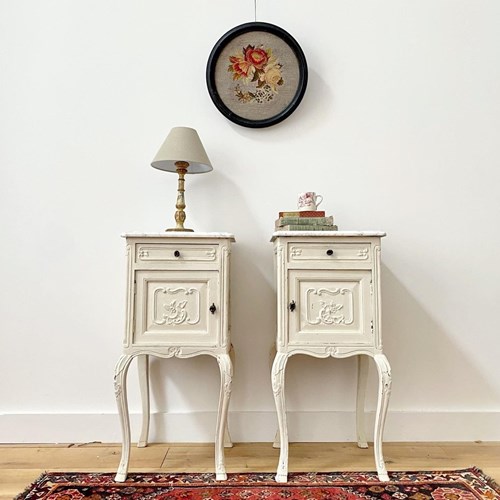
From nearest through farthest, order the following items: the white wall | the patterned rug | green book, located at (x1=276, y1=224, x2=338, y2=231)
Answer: the patterned rug < green book, located at (x1=276, y1=224, x2=338, y2=231) < the white wall

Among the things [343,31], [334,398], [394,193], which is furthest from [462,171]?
[334,398]

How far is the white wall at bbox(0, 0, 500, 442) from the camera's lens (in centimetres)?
202

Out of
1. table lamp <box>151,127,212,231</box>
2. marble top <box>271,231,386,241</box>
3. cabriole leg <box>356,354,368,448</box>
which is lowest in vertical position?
cabriole leg <box>356,354,368,448</box>

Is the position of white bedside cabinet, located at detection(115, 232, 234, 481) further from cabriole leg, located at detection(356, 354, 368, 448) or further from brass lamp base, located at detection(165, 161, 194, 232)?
cabriole leg, located at detection(356, 354, 368, 448)

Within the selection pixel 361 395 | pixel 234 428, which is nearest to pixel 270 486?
pixel 234 428

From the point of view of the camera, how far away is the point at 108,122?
2.13m

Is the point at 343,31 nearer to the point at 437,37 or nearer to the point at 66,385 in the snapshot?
the point at 437,37

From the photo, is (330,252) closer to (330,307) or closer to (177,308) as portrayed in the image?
(330,307)

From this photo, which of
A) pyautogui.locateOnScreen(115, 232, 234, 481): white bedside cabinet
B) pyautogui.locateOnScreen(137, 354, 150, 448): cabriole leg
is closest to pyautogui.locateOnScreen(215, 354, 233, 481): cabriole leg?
pyautogui.locateOnScreen(115, 232, 234, 481): white bedside cabinet

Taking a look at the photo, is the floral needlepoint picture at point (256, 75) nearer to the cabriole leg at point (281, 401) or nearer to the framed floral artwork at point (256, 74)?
the framed floral artwork at point (256, 74)

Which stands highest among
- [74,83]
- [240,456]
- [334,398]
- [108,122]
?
[74,83]

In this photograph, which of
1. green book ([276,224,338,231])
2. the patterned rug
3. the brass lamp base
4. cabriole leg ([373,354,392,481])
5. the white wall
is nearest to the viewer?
the patterned rug

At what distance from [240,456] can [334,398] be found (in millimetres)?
504

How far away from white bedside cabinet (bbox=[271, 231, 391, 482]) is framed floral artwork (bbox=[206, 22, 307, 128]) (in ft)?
2.50
